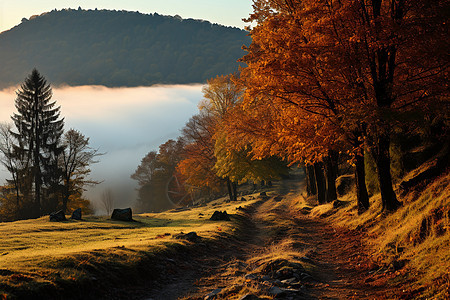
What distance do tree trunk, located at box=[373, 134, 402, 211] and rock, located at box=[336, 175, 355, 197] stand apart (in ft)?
38.0

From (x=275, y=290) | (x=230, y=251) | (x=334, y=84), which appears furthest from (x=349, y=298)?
(x=334, y=84)

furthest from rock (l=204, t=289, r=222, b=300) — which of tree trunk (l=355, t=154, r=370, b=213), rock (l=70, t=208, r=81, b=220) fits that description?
rock (l=70, t=208, r=81, b=220)

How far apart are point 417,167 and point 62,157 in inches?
1811

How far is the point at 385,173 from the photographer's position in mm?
13531

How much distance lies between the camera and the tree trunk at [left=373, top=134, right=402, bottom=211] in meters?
13.5

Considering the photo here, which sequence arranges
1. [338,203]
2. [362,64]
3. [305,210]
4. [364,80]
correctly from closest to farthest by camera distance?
1. [362,64]
2. [364,80]
3. [338,203]
4. [305,210]

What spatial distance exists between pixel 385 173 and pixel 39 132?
47754 mm

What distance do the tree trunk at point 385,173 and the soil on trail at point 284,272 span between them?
185cm

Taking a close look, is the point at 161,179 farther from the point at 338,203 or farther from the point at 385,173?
the point at 385,173

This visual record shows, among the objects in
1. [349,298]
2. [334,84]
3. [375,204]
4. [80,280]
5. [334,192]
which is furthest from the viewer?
[334,192]

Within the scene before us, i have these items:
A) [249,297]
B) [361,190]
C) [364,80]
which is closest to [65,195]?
[361,190]

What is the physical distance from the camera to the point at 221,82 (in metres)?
44.8

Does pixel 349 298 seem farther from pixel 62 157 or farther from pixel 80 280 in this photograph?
pixel 62 157

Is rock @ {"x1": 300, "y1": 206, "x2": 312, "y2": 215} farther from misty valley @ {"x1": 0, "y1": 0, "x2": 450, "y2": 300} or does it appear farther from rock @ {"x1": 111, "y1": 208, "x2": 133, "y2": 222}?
rock @ {"x1": 111, "y1": 208, "x2": 133, "y2": 222}
